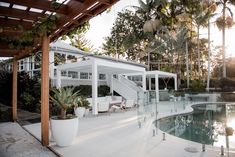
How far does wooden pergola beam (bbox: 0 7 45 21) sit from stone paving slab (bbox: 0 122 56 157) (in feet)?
13.5

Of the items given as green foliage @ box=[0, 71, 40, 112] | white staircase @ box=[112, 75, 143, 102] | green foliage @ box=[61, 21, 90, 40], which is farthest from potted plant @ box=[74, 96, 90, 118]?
white staircase @ box=[112, 75, 143, 102]

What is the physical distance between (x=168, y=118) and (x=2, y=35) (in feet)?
33.4

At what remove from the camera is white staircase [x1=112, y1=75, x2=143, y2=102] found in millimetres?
22516

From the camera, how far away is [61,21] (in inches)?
275

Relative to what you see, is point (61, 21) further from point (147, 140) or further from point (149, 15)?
point (149, 15)

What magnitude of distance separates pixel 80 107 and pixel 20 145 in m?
6.42

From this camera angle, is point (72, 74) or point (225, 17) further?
point (225, 17)

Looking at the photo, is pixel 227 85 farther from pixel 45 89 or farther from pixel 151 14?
pixel 45 89

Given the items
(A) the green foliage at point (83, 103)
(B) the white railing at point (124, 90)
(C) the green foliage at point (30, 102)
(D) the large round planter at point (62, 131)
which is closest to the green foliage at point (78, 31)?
(D) the large round planter at point (62, 131)

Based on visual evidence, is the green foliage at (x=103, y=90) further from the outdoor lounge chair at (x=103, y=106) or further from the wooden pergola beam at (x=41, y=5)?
the wooden pergola beam at (x=41, y=5)

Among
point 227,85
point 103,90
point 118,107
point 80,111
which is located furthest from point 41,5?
point 227,85

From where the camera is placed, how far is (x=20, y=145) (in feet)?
25.4

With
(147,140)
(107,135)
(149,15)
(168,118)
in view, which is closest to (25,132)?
(107,135)

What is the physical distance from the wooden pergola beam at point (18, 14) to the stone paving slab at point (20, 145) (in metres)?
4.10
